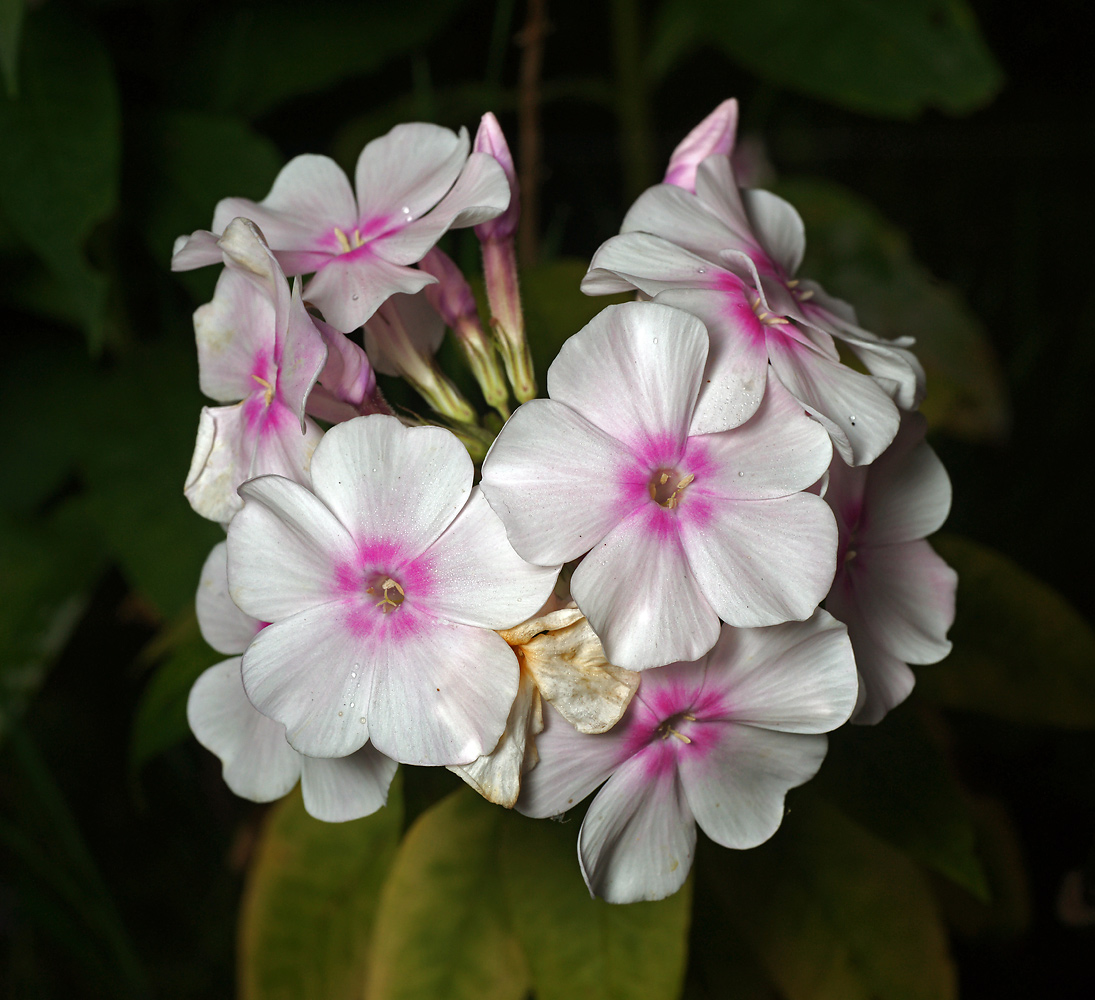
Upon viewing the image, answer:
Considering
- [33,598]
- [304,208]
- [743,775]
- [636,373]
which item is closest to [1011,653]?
[743,775]

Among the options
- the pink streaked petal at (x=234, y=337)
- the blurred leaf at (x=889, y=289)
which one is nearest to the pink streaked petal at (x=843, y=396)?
the pink streaked petal at (x=234, y=337)

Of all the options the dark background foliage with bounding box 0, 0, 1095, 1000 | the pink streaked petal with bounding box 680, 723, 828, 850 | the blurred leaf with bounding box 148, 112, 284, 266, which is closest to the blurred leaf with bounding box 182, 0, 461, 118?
the dark background foliage with bounding box 0, 0, 1095, 1000

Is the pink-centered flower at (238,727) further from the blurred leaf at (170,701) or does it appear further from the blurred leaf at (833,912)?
the blurred leaf at (833,912)

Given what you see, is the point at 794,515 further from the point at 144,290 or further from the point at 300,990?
the point at 144,290

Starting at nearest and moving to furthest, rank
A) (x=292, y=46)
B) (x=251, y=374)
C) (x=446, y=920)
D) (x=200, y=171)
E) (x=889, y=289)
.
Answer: (x=251, y=374), (x=446, y=920), (x=200, y=171), (x=292, y=46), (x=889, y=289)

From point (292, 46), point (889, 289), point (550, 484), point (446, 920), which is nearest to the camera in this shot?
point (550, 484)

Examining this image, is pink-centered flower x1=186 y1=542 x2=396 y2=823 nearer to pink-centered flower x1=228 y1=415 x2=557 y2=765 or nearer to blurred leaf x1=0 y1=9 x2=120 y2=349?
pink-centered flower x1=228 y1=415 x2=557 y2=765

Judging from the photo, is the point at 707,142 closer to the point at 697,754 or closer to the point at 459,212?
the point at 459,212

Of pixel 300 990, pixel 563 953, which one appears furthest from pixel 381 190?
pixel 300 990
